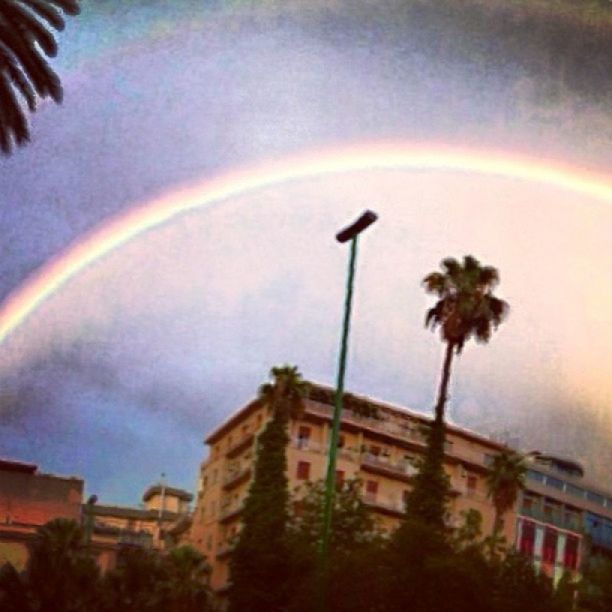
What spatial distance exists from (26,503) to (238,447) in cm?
350

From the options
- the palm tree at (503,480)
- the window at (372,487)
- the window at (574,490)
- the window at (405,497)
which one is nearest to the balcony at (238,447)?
the window at (372,487)

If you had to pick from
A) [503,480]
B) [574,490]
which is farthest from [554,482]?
[503,480]

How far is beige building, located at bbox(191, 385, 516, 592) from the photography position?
24.6 metres

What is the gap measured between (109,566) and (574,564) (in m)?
7.51

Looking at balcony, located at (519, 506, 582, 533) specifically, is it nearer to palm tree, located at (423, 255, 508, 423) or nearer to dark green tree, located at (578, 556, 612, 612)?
dark green tree, located at (578, 556, 612, 612)

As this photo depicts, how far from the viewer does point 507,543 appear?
80.2ft

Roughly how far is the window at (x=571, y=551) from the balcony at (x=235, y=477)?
17.4 feet

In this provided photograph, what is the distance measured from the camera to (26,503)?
23.9 metres

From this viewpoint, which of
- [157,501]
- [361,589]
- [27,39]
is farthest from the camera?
[157,501]

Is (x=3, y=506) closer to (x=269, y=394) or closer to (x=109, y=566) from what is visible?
(x=109, y=566)

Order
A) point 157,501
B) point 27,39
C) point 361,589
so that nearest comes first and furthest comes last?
point 27,39 < point 361,589 < point 157,501

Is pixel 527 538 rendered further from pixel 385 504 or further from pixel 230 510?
pixel 230 510

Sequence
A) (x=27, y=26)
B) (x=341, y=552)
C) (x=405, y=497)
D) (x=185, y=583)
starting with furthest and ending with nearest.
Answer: (x=405, y=497) < (x=185, y=583) < (x=341, y=552) < (x=27, y=26)

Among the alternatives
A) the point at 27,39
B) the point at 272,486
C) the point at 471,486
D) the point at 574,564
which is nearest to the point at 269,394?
the point at 272,486
